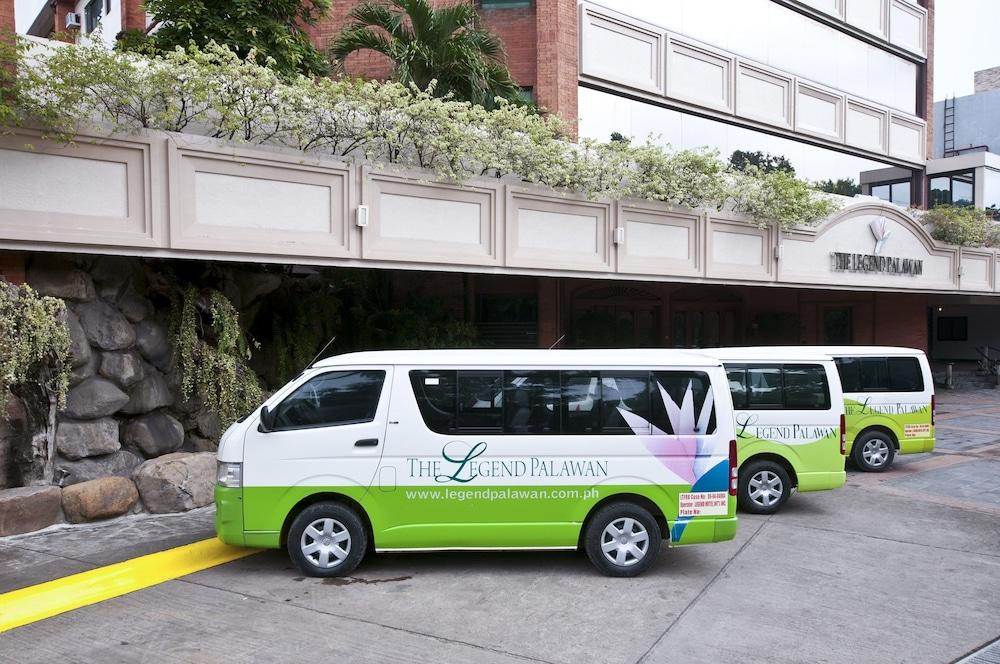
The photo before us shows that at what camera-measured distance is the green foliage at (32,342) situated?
7.57m

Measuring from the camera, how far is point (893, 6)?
23.5m

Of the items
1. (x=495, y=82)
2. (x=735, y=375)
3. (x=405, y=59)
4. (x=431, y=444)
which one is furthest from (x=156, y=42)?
(x=735, y=375)

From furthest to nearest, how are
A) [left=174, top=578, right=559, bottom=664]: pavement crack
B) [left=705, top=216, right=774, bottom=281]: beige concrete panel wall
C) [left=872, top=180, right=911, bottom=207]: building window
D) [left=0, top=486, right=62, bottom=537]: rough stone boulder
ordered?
[left=872, top=180, right=911, bottom=207]: building window
[left=705, top=216, right=774, bottom=281]: beige concrete panel wall
[left=0, top=486, right=62, bottom=537]: rough stone boulder
[left=174, top=578, right=559, bottom=664]: pavement crack

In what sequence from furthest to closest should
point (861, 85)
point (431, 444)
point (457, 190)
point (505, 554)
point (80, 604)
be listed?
1. point (861, 85)
2. point (457, 190)
3. point (505, 554)
4. point (431, 444)
5. point (80, 604)

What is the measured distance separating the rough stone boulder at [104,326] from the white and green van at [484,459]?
3.28 m

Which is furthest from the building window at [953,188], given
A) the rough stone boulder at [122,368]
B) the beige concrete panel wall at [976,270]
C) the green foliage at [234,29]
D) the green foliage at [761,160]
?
the rough stone boulder at [122,368]

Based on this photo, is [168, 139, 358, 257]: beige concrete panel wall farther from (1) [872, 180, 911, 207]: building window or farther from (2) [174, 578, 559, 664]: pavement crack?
(1) [872, 180, 911, 207]: building window

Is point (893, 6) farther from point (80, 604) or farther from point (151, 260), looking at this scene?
point (80, 604)

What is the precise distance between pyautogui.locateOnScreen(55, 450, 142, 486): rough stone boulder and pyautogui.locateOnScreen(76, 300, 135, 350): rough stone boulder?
1.36m

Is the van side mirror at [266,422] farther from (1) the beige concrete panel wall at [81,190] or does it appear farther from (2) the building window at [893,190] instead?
(2) the building window at [893,190]

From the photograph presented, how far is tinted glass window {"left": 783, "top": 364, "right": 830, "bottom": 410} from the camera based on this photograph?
9.85 m

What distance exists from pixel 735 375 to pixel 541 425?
4199mm

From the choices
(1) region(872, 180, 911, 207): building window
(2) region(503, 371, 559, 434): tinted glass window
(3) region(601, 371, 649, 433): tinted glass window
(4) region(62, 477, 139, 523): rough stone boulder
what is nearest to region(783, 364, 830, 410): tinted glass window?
(3) region(601, 371, 649, 433): tinted glass window

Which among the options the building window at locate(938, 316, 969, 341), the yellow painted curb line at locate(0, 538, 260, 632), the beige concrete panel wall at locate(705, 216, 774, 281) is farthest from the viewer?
the building window at locate(938, 316, 969, 341)
